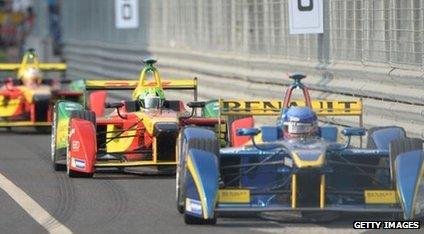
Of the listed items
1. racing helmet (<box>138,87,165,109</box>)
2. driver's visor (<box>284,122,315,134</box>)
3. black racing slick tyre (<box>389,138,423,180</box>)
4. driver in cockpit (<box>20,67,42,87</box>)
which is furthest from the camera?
driver in cockpit (<box>20,67,42,87</box>)

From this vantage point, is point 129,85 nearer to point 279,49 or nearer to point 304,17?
point 304,17

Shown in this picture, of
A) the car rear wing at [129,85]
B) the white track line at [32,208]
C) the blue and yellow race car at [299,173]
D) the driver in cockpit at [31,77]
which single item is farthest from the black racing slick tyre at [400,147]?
the driver in cockpit at [31,77]

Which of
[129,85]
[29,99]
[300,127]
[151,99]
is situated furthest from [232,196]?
[29,99]

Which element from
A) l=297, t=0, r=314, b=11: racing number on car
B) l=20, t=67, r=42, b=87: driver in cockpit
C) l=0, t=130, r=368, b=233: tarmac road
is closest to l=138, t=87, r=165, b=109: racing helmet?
l=0, t=130, r=368, b=233: tarmac road

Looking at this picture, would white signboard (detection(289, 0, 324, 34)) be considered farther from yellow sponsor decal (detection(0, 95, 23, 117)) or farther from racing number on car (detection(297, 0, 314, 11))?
yellow sponsor decal (detection(0, 95, 23, 117))

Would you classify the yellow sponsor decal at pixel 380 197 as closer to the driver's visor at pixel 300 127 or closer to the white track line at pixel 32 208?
the driver's visor at pixel 300 127

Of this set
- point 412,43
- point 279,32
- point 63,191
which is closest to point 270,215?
point 63,191

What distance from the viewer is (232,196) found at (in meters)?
10.7

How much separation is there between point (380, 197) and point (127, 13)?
16416 millimetres

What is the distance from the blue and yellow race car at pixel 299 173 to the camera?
10.5 meters

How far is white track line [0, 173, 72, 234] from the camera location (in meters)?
10.8

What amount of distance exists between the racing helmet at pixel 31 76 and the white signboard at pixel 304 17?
614cm

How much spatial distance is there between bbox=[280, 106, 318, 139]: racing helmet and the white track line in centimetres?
216

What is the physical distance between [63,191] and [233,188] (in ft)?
10.2
